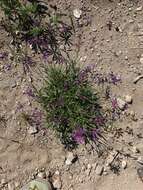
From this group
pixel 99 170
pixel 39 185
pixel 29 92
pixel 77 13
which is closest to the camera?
pixel 39 185

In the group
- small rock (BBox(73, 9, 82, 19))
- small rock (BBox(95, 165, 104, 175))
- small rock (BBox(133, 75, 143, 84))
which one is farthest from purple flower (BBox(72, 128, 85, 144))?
small rock (BBox(73, 9, 82, 19))

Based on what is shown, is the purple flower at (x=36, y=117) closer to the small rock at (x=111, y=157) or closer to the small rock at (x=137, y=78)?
the small rock at (x=111, y=157)

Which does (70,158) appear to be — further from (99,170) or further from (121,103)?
(121,103)

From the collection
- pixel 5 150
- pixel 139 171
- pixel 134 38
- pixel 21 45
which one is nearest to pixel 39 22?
pixel 21 45

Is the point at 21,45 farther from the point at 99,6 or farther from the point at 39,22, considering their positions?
the point at 99,6

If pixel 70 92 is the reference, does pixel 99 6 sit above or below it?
above

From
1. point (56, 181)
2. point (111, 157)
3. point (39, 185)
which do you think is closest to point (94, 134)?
point (111, 157)

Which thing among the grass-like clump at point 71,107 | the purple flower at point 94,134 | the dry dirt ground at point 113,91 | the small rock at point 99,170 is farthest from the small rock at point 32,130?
the small rock at point 99,170
